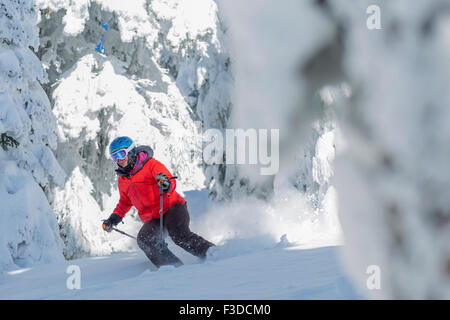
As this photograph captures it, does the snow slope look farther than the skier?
No

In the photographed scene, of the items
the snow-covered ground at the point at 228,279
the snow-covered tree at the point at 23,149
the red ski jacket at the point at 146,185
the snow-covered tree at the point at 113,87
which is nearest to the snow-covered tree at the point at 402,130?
the snow-covered ground at the point at 228,279

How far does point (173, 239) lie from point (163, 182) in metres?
0.63

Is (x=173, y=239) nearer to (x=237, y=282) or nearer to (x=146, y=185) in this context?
(x=146, y=185)

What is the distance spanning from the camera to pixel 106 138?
12.9 m

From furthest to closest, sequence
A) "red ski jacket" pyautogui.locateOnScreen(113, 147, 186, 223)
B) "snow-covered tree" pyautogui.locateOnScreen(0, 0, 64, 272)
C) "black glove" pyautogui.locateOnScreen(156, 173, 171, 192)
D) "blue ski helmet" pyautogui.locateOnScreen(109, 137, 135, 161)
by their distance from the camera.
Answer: "snow-covered tree" pyautogui.locateOnScreen(0, 0, 64, 272)
"red ski jacket" pyautogui.locateOnScreen(113, 147, 186, 223)
"blue ski helmet" pyautogui.locateOnScreen(109, 137, 135, 161)
"black glove" pyautogui.locateOnScreen(156, 173, 171, 192)

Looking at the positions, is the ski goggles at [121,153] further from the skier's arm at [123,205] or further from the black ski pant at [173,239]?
the black ski pant at [173,239]

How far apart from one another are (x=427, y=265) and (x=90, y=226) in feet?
38.2

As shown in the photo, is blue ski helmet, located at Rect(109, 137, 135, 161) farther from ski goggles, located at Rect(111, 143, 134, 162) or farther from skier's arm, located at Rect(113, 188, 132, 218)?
skier's arm, located at Rect(113, 188, 132, 218)

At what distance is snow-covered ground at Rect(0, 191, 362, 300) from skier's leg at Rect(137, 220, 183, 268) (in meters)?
0.24

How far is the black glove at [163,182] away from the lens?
525 centimetres

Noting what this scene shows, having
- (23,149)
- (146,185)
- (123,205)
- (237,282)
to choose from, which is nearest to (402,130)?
(237,282)

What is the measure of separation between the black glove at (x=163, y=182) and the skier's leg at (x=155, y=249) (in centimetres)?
50

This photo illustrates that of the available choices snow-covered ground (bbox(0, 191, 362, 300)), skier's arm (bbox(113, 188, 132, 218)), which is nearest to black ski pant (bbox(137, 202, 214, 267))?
snow-covered ground (bbox(0, 191, 362, 300))

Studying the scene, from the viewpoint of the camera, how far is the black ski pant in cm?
514
